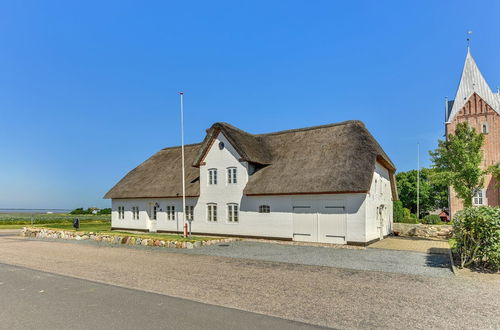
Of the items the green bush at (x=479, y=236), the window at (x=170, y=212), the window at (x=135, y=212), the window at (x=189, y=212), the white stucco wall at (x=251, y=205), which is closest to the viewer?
the green bush at (x=479, y=236)

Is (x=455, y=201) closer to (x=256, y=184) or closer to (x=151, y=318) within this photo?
(x=256, y=184)

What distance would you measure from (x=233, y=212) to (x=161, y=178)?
8.24 m

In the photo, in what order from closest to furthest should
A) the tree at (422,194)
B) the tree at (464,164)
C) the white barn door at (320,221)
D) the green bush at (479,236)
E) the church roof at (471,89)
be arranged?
the green bush at (479,236) < the white barn door at (320,221) < the tree at (464,164) < the church roof at (471,89) < the tree at (422,194)

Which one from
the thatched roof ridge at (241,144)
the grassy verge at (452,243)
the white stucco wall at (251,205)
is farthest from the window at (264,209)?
the grassy verge at (452,243)

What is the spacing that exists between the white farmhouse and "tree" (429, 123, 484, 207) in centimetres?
386

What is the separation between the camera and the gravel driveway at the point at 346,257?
1166cm

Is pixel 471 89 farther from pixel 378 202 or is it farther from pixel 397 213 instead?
pixel 378 202

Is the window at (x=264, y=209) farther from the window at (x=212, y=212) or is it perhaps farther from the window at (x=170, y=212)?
the window at (x=170, y=212)

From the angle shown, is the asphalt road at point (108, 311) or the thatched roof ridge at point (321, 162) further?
the thatched roof ridge at point (321, 162)

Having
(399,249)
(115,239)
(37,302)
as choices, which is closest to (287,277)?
(37,302)

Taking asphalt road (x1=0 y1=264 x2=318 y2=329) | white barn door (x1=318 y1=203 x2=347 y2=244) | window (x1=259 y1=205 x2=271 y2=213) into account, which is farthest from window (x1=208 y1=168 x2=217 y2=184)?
asphalt road (x1=0 y1=264 x2=318 y2=329)

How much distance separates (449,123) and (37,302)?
155 ft

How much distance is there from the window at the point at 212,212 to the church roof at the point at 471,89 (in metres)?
35.9

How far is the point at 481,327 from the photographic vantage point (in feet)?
19.6
